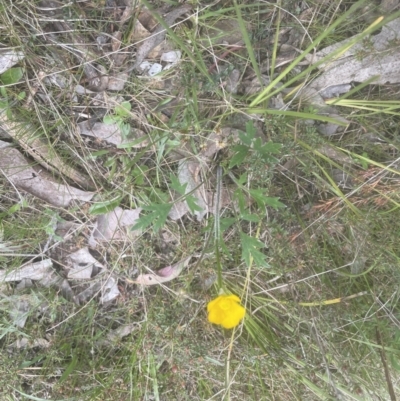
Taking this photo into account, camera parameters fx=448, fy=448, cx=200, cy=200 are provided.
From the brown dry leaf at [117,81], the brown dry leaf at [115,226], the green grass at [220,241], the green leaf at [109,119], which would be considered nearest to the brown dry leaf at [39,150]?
the green grass at [220,241]

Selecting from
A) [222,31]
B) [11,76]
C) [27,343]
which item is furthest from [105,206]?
[222,31]

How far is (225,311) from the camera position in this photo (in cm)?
177

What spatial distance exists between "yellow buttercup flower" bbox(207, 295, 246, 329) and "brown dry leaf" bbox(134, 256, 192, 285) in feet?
1.46

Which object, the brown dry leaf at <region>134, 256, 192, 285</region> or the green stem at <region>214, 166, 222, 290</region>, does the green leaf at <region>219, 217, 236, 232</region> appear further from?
the brown dry leaf at <region>134, 256, 192, 285</region>

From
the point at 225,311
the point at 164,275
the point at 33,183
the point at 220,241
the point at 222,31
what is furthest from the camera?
the point at 164,275

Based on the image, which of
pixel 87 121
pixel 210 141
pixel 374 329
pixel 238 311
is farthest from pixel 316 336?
pixel 87 121

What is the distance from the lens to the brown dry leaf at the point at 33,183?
2070mm

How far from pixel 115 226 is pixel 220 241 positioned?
583 millimetres

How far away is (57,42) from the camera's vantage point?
200cm

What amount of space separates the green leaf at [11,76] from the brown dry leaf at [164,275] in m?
1.08

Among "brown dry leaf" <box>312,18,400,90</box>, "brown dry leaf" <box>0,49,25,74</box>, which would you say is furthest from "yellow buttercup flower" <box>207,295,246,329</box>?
"brown dry leaf" <box>0,49,25,74</box>

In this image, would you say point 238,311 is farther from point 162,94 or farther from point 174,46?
point 174,46

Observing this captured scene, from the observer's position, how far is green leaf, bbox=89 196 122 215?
6.96 feet

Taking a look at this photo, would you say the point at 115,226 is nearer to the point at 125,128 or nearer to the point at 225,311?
the point at 125,128
